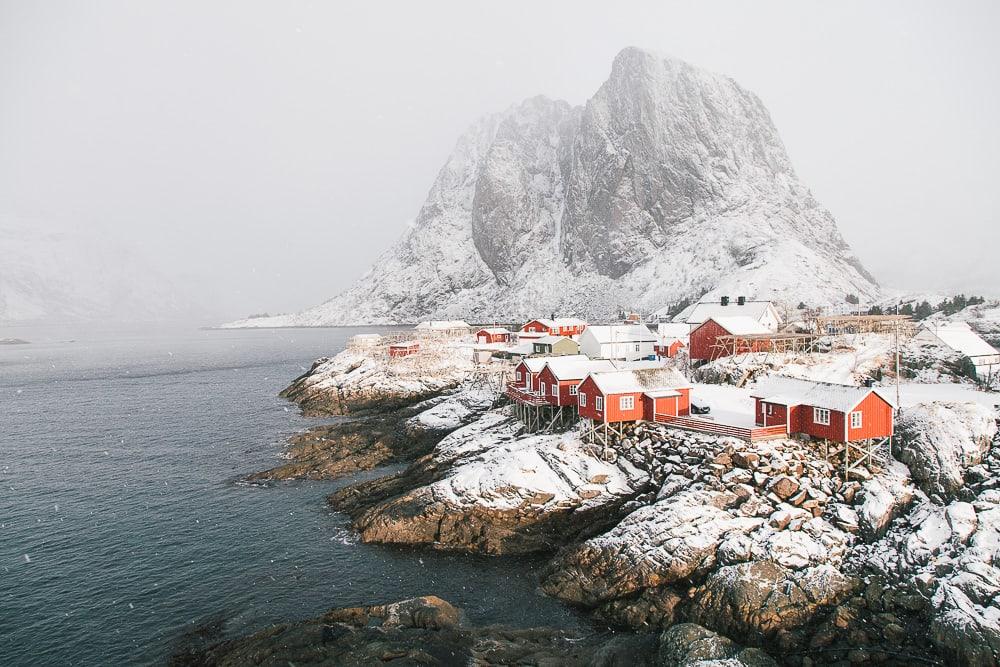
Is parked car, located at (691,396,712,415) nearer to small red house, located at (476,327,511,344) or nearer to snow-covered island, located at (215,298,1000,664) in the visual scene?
snow-covered island, located at (215,298,1000,664)

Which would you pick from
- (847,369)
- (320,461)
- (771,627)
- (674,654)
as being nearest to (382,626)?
(674,654)

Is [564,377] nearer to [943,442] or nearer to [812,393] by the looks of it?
[812,393]

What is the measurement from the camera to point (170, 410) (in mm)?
72875

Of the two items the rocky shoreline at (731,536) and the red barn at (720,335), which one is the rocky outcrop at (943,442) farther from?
the red barn at (720,335)

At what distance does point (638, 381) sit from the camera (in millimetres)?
38938

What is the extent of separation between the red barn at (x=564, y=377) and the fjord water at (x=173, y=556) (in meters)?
17.1

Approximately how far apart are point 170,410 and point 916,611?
258 feet

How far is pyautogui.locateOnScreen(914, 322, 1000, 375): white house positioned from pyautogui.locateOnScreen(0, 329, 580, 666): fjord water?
46.3 meters

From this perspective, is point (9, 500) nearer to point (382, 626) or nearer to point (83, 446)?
point (83, 446)

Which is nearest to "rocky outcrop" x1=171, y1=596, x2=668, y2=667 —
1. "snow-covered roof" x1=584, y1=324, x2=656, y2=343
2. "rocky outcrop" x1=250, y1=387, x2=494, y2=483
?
"rocky outcrop" x1=250, y1=387, x2=494, y2=483

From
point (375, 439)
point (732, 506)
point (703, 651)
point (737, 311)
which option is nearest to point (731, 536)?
point (732, 506)

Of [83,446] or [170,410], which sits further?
[170,410]

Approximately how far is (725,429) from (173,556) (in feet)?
107

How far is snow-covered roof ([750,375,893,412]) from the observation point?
3130cm
